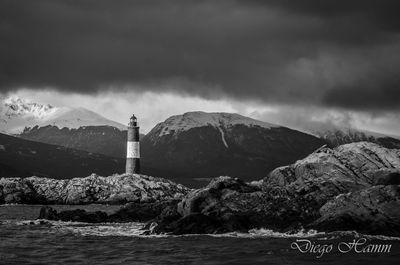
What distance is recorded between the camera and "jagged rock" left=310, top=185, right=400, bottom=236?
186 feet

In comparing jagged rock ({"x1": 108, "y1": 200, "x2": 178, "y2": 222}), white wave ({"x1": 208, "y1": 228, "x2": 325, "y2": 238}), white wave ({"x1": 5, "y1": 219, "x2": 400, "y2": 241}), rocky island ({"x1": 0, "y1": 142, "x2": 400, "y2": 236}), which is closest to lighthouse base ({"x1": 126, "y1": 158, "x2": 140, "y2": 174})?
rocky island ({"x1": 0, "y1": 142, "x2": 400, "y2": 236})

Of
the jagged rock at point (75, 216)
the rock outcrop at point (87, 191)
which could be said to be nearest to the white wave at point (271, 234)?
the jagged rock at point (75, 216)

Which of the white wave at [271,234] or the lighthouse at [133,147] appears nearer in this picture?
the white wave at [271,234]

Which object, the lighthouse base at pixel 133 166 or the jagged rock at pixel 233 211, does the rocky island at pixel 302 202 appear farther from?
the lighthouse base at pixel 133 166

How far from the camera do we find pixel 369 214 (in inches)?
2287

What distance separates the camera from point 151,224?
7000 centimetres

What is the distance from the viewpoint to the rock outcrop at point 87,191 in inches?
5541

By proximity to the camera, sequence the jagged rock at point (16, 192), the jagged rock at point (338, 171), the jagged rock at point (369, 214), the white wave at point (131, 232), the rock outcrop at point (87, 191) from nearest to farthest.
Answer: the white wave at point (131, 232) → the jagged rock at point (369, 214) → the jagged rock at point (338, 171) → the rock outcrop at point (87, 191) → the jagged rock at point (16, 192)

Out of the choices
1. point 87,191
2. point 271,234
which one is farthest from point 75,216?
point 87,191

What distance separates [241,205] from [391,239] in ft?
63.9

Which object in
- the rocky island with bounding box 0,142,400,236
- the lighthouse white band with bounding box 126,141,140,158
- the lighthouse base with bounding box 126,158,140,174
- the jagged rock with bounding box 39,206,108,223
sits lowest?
the jagged rock with bounding box 39,206,108,223

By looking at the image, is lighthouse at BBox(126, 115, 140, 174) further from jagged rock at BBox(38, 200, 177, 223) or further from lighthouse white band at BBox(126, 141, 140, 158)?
jagged rock at BBox(38, 200, 177, 223)

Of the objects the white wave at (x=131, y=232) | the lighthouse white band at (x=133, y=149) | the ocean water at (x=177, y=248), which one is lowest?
the ocean water at (x=177, y=248)

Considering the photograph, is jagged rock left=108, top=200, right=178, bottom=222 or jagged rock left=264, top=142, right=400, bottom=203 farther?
jagged rock left=108, top=200, right=178, bottom=222
